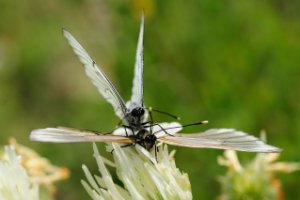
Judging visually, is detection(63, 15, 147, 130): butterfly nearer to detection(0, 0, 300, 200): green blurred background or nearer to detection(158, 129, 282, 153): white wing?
detection(158, 129, 282, 153): white wing

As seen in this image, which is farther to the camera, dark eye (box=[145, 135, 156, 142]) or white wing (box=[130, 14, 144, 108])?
white wing (box=[130, 14, 144, 108])

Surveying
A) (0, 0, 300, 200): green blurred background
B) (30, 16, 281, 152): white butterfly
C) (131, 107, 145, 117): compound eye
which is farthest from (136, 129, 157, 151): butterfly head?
(0, 0, 300, 200): green blurred background

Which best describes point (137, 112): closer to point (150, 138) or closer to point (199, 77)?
point (150, 138)

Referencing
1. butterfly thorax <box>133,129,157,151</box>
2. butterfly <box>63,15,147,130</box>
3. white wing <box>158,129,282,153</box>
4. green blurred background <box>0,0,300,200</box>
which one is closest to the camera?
white wing <box>158,129,282,153</box>

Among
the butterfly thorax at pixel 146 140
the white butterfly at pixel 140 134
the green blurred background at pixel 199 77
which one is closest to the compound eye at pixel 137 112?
the white butterfly at pixel 140 134

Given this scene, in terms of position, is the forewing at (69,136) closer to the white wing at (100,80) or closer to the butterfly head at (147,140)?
the butterfly head at (147,140)

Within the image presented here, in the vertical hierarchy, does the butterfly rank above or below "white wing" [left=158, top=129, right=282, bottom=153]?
above

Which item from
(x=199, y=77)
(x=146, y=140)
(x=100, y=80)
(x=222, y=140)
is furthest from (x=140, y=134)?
(x=199, y=77)
